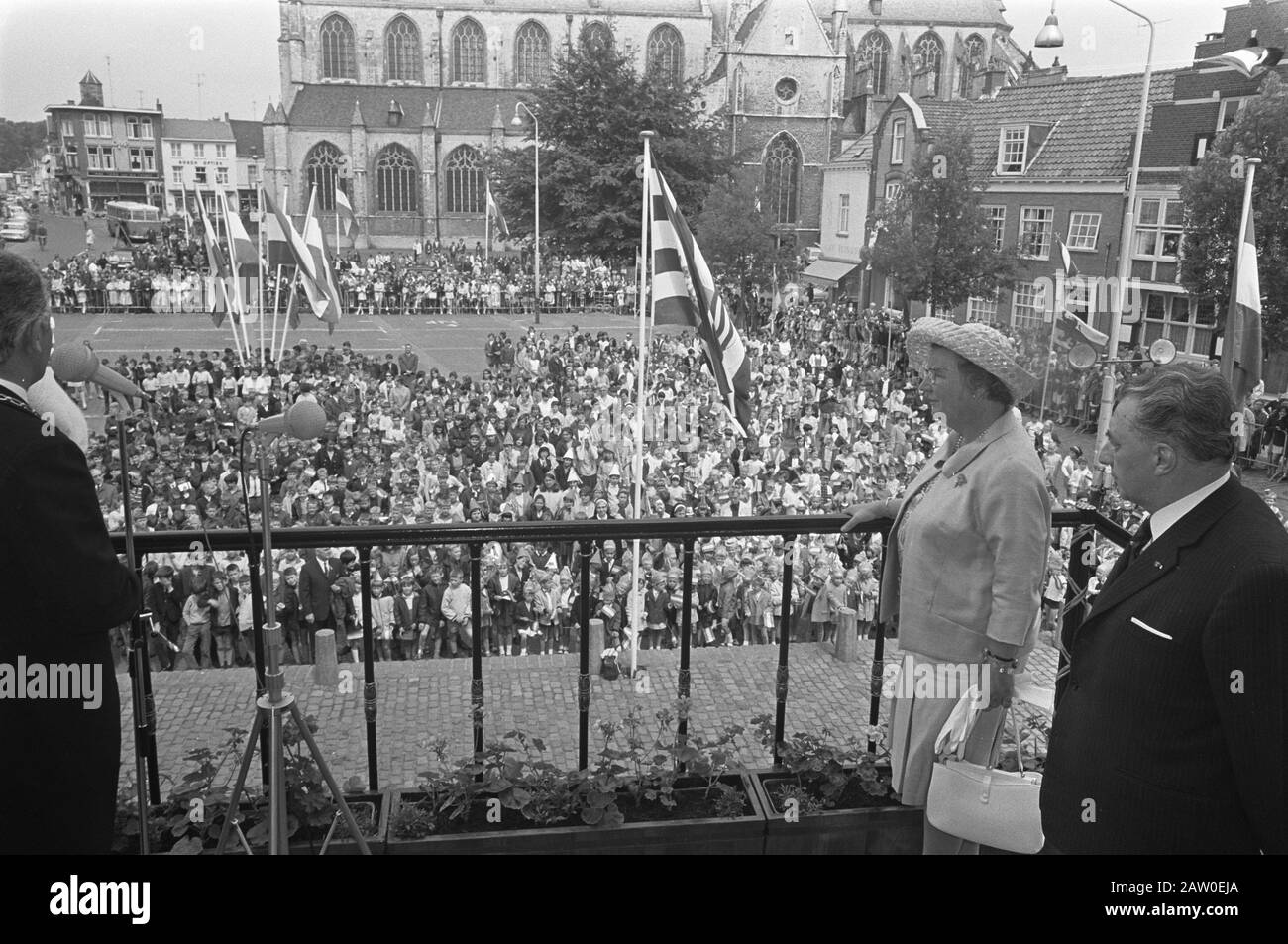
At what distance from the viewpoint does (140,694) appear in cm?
296

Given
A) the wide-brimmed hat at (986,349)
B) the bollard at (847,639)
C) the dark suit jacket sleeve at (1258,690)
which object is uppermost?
the wide-brimmed hat at (986,349)

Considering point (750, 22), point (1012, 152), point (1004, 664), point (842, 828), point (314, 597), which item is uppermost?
point (750, 22)

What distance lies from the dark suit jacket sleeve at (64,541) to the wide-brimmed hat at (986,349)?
2245 millimetres

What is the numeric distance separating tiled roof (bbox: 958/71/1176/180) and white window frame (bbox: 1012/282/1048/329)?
3.46 meters

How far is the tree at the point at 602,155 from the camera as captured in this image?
39.8 metres

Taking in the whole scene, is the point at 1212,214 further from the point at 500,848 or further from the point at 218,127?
the point at 218,127

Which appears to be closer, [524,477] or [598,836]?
[598,836]

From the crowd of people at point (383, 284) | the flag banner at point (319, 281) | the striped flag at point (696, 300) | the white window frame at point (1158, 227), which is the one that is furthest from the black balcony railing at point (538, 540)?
the crowd of people at point (383, 284)

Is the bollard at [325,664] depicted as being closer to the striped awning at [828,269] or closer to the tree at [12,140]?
the tree at [12,140]

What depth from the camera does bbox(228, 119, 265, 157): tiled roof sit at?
8062 centimetres

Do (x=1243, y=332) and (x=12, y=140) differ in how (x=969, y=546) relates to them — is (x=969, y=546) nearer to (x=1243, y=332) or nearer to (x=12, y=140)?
(x=1243, y=332)

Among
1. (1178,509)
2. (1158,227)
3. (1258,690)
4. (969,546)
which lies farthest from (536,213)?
(1258,690)

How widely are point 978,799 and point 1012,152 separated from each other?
112 ft

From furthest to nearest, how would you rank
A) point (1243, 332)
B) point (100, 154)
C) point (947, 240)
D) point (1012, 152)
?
1. point (100, 154)
2. point (1012, 152)
3. point (947, 240)
4. point (1243, 332)
